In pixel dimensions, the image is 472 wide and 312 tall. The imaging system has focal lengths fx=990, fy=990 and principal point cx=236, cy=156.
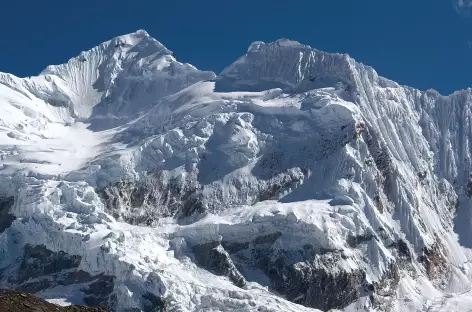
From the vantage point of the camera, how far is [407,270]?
171375 millimetres

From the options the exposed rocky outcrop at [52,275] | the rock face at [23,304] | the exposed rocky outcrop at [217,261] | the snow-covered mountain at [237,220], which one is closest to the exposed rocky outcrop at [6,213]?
the snow-covered mountain at [237,220]

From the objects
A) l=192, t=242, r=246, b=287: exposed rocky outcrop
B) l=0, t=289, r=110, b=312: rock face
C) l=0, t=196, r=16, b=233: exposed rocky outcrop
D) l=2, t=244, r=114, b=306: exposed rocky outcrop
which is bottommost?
l=0, t=289, r=110, b=312: rock face

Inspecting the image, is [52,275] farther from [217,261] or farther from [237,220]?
[237,220]

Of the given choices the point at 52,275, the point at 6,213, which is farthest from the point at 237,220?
the point at 6,213

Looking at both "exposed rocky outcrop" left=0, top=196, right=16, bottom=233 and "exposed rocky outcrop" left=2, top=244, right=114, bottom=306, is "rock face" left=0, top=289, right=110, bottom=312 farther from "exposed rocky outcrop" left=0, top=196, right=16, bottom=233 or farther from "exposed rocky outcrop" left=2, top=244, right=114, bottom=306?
"exposed rocky outcrop" left=0, top=196, right=16, bottom=233

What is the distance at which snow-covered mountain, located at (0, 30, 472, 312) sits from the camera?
149m

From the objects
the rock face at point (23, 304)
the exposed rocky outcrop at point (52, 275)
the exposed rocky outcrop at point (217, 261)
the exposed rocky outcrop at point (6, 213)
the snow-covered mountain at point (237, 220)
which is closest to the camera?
the rock face at point (23, 304)

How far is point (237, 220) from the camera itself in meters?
162

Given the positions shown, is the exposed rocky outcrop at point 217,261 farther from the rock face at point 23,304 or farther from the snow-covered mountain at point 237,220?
the rock face at point 23,304

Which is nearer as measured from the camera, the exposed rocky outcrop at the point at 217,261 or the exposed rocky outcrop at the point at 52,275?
the exposed rocky outcrop at the point at 52,275

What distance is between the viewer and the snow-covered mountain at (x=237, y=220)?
148750 mm

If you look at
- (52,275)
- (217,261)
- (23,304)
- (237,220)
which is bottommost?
(23,304)

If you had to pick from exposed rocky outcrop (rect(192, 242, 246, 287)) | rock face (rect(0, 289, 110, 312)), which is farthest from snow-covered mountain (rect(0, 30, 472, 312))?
rock face (rect(0, 289, 110, 312))

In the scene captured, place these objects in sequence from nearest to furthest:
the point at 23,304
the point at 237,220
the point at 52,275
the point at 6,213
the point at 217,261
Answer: the point at 23,304 → the point at 52,275 → the point at 217,261 → the point at 237,220 → the point at 6,213
